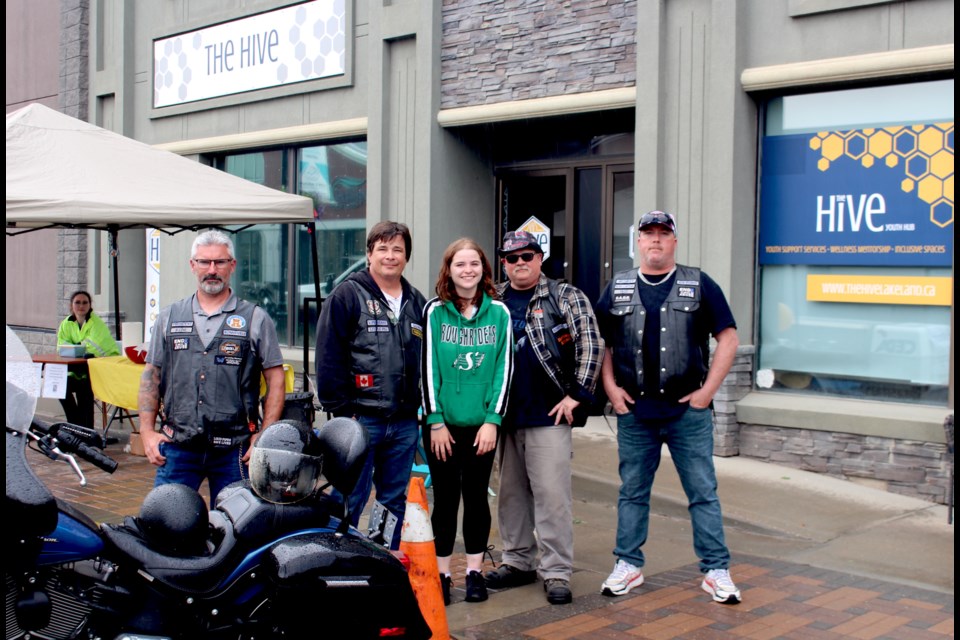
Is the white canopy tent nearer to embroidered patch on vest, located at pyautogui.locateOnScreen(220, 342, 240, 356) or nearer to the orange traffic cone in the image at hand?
embroidered patch on vest, located at pyautogui.locateOnScreen(220, 342, 240, 356)

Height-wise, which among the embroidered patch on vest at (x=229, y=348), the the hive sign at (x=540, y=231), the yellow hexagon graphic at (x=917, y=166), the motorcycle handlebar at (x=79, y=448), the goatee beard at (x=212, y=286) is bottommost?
the motorcycle handlebar at (x=79, y=448)

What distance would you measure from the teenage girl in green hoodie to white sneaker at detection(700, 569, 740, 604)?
1.15m

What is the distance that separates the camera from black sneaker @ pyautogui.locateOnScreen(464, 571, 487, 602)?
5285mm

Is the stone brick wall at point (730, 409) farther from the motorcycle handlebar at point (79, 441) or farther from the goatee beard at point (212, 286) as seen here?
the motorcycle handlebar at point (79, 441)

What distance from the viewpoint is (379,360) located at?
5.18m

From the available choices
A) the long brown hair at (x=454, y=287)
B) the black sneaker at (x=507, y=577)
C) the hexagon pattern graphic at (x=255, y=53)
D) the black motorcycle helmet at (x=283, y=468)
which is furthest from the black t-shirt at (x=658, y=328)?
the hexagon pattern graphic at (x=255, y=53)

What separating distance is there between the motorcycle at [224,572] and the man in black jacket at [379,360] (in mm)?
1588

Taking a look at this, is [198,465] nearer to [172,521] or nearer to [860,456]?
[172,521]

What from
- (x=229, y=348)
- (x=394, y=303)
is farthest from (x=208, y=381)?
(x=394, y=303)

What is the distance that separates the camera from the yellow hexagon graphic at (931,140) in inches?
306

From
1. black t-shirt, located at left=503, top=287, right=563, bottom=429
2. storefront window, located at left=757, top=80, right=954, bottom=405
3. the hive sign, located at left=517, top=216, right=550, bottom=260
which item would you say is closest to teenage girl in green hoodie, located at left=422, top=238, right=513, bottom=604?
black t-shirt, located at left=503, top=287, right=563, bottom=429

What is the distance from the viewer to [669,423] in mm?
5418

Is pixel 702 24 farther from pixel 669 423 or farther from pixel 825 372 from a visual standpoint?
pixel 669 423

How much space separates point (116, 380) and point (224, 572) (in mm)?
6468
